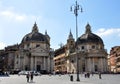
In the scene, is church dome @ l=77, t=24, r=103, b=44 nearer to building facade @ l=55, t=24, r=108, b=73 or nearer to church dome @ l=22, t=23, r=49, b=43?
building facade @ l=55, t=24, r=108, b=73

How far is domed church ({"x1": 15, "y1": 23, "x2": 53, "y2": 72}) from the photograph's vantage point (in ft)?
292

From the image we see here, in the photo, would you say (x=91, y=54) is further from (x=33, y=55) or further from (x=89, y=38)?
(x=33, y=55)

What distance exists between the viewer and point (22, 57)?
292ft

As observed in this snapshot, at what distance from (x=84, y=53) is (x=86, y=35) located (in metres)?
7.36

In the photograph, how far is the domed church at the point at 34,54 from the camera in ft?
292

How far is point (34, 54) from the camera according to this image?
8962 centimetres

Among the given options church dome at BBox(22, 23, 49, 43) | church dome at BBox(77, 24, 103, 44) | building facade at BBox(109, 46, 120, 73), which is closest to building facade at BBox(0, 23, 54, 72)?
church dome at BBox(22, 23, 49, 43)

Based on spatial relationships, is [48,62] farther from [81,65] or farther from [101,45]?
[101,45]

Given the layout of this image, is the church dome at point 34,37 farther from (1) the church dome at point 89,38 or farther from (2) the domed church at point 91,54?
(1) the church dome at point 89,38

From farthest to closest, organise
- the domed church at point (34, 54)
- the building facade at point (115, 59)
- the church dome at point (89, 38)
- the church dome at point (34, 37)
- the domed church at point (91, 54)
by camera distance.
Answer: the building facade at point (115, 59) → the church dome at point (89, 38) → the domed church at point (91, 54) → the church dome at point (34, 37) → the domed church at point (34, 54)

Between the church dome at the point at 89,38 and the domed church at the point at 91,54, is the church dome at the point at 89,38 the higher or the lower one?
the higher one

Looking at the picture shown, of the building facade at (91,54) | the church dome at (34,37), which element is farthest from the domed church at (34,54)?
the building facade at (91,54)

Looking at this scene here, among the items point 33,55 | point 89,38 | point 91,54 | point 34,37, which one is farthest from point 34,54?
point 89,38

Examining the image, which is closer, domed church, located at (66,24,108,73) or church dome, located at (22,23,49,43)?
church dome, located at (22,23,49,43)
